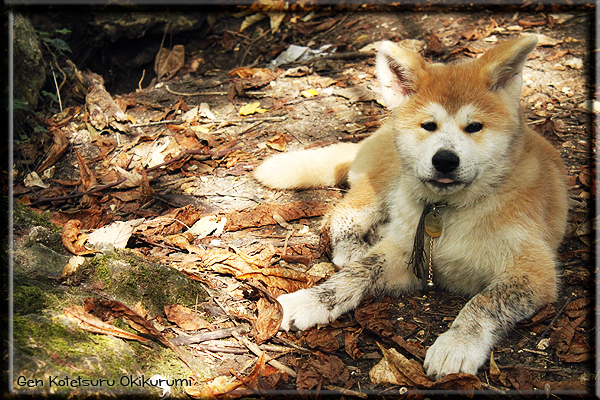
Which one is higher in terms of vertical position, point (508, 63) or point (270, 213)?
point (508, 63)

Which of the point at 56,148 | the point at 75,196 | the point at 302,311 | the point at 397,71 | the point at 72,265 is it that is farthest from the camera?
the point at 56,148

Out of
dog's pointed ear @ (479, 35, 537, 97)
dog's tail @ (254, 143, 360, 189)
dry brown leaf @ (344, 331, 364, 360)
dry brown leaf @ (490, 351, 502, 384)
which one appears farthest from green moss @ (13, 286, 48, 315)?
dog's pointed ear @ (479, 35, 537, 97)

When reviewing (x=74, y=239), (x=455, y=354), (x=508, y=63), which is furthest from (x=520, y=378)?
(x=74, y=239)

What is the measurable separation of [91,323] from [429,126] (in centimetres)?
223

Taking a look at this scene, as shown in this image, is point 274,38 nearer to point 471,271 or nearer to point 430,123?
point 430,123

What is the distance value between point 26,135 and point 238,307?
3.32m

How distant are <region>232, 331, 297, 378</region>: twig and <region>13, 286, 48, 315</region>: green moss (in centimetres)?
103

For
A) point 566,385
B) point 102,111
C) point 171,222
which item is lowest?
point 566,385

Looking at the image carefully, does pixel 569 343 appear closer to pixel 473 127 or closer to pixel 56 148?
pixel 473 127

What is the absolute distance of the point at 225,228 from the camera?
3.76 m

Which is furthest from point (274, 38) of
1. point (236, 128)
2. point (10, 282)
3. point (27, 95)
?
point (10, 282)

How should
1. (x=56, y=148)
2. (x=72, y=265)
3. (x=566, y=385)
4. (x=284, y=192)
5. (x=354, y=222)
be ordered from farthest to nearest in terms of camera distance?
(x=56, y=148)
(x=284, y=192)
(x=354, y=222)
(x=72, y=265)
(x=566, y=385)

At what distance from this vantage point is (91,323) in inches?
94.5

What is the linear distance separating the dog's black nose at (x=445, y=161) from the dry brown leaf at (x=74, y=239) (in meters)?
2.16
